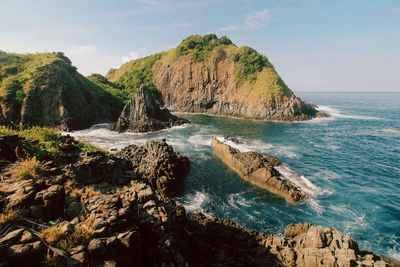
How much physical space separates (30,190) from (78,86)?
A: 59.7 m

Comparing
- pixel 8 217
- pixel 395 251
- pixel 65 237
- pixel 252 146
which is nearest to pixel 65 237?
pixel 65 237

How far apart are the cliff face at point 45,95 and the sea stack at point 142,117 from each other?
1077 centimetres

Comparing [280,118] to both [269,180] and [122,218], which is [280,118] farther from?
[122,218]

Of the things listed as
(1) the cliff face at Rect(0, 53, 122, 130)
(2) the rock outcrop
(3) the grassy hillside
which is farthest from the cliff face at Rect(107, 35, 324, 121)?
(2) the rock outcrop

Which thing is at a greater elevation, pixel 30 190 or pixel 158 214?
pixel 30 190

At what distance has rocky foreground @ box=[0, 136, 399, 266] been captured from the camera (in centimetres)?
478

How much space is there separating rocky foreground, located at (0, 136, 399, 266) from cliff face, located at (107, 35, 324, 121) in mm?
54507

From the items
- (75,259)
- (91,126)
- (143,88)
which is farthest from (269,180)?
(91,126)

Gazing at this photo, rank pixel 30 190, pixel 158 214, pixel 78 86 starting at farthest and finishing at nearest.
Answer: pixel 78 86
pixel 158 214
pixel 30 190

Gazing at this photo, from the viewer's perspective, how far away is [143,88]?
2040 inches

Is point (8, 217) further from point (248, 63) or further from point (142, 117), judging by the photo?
point (248, 63)

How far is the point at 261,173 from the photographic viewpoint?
20.7 metres

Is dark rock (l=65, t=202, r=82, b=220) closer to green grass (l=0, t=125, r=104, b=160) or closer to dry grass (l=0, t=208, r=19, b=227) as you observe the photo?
dry grass (l=0, t=208, r=19, b=227)

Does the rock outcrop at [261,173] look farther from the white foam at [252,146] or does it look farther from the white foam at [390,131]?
the white foam at [390,131]
